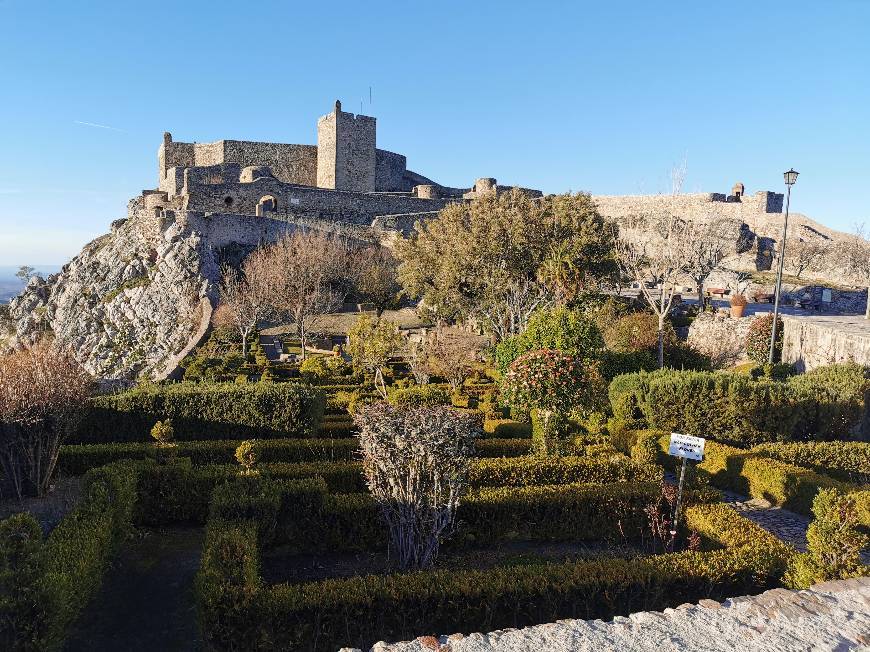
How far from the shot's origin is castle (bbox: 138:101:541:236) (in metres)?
47.0

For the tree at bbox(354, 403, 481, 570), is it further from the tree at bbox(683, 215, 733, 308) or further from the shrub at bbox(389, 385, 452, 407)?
the tree at bbox(683, 215, 733, 308)

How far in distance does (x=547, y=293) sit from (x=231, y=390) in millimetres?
16599

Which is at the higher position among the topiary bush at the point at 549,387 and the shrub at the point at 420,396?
the topiary bush at the point at 549,387

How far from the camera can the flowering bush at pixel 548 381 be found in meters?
12.0

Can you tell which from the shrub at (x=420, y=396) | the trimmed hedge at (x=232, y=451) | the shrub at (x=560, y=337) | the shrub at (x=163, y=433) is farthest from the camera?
the shrub at (x=420, y=396)

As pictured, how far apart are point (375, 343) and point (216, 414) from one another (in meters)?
7.52

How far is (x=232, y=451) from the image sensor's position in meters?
12.2

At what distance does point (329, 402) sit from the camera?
58.4 feet

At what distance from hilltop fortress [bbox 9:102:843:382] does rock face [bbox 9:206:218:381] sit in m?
0.08

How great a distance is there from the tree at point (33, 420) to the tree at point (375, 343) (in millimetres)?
10364

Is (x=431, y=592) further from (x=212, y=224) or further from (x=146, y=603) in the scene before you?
(x=212, y=224)

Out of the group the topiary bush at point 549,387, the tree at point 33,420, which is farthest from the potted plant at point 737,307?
the tree at point 33,420

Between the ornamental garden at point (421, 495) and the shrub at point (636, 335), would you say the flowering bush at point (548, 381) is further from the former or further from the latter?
the shrub at point (636, 335)

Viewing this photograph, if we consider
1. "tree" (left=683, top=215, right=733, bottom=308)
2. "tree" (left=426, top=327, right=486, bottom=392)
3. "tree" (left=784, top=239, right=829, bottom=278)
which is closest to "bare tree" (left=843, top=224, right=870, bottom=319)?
"tree" (left=784, top=239, right=829, bottom=278)
